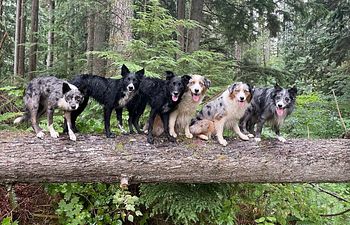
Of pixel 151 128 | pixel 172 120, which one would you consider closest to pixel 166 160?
pixel 151 128

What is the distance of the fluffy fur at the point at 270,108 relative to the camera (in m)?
5.39

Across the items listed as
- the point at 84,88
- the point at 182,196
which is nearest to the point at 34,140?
the point at 84,88

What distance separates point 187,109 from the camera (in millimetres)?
5504

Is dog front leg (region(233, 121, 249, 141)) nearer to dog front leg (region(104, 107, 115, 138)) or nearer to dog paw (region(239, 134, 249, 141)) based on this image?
dog paw (region(239, 134, 249, 141))

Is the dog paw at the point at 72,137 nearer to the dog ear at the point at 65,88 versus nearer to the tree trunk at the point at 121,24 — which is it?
the dog ear at the point at 65,88

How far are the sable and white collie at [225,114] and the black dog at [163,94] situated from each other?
0.56 meters

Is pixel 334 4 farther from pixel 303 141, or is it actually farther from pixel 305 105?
pixel 303 141

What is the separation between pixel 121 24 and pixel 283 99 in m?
4.72

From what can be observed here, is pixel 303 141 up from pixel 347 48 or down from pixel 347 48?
down

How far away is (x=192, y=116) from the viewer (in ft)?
18.6

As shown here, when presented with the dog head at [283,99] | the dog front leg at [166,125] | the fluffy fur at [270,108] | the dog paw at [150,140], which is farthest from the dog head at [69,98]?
the dog head at [283,99]

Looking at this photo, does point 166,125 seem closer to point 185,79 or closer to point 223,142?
point 185,79

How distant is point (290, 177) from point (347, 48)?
919 centimetres

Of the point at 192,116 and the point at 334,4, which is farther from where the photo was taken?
the point at 334,4
